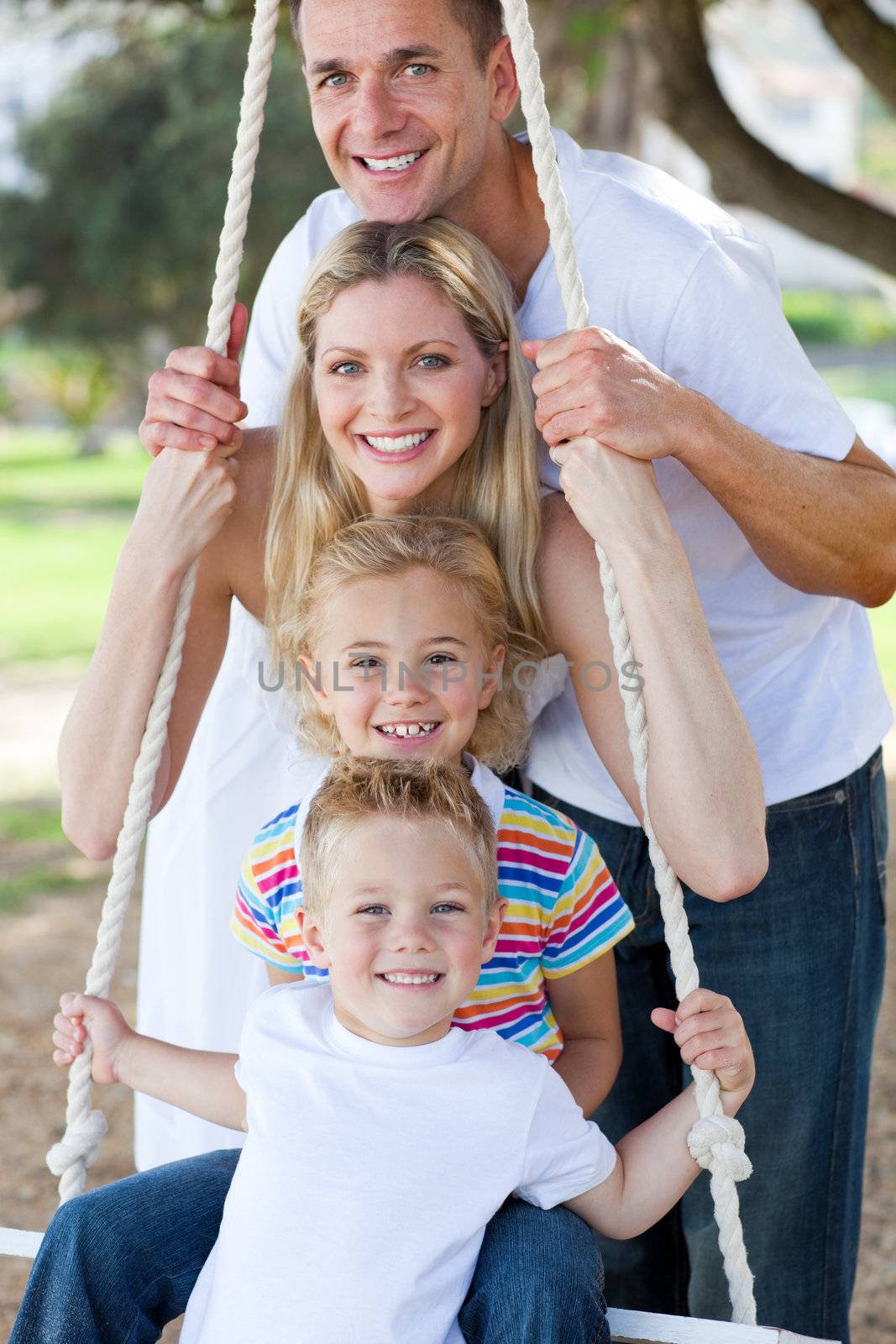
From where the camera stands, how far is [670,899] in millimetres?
1592

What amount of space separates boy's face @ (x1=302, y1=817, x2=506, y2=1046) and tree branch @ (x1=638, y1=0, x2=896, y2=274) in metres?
2.94

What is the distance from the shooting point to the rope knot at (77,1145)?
1720 mm

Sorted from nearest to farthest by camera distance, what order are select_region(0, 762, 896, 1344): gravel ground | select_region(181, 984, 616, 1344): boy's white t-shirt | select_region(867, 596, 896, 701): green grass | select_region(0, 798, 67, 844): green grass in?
1. select_region(181, 984, 616, 1344): boy's white t-shirt
2. select_region(0, 762, 896, 1344): gravel ground
3. select_region(0, 798, 67, 844): green grass
4. select_region(867, 596, 896, 701): green grass

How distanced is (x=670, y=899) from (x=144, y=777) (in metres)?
0.61

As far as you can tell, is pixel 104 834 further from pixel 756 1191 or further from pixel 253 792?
pixel 756 1191

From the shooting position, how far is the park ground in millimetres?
3355

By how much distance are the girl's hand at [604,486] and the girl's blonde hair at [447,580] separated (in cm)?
19

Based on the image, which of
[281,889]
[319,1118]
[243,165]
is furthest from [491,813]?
[243,165]

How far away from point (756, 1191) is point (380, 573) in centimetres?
96

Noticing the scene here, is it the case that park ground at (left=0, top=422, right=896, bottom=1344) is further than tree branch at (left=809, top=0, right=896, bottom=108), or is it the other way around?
tree branch at (left=809, top=0, right=896, bottom=108)

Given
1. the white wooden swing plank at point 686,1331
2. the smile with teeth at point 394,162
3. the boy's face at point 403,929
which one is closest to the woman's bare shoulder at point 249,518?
the smile with teeth at point 394,162

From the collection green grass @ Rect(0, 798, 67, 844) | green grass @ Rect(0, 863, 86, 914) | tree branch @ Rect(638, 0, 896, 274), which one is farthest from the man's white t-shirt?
green grass @ Rect(0, 798, 67, 844)

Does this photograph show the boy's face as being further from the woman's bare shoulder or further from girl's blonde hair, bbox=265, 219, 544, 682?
the woman's bare shoulder

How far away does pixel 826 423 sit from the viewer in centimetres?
188
